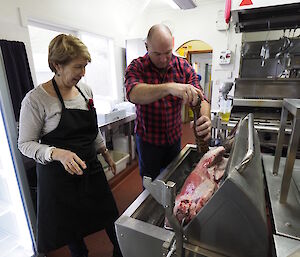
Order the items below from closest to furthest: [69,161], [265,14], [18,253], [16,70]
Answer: [69,161] → [265,14] → [18,253] → [16,70]

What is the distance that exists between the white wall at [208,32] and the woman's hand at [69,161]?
3.20 m

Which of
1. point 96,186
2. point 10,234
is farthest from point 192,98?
point 10,234

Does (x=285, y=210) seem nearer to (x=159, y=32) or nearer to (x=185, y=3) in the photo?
(x=159, y=32)

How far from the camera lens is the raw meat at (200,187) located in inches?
25.4

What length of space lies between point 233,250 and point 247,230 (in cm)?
9

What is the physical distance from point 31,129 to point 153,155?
75 cm

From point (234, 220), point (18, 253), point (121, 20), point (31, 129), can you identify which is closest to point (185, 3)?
point (121, 20)

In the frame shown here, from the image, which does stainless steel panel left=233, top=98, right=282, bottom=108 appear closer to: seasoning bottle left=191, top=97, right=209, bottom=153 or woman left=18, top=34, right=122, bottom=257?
seasoning bottle left=191, top=97, right=209, bottom=153

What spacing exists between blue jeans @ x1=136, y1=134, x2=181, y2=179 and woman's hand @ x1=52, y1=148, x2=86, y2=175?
545mm

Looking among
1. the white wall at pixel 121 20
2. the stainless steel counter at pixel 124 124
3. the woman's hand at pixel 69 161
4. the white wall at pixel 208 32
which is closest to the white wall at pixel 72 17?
the white wall at pixel 121 20

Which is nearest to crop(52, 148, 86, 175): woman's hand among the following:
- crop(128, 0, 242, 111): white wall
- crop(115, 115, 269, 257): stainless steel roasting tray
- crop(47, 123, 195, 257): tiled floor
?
crop(115, 115, 269, 257): stainless steel roasting tray

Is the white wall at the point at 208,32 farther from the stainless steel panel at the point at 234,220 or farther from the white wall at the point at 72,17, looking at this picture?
the stainless steel panel at the point at 234,220

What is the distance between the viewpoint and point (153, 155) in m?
1.38

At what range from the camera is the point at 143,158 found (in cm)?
143
